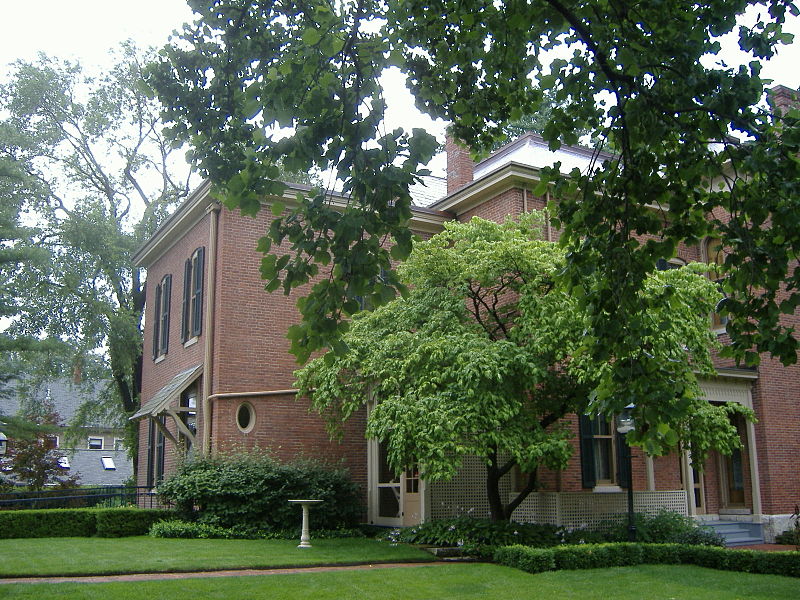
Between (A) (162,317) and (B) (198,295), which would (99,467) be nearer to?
(A) (162,317)

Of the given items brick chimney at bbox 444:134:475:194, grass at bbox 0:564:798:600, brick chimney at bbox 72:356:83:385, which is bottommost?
grass at bbox 0:564:798:600

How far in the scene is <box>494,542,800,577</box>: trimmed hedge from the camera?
485 inches

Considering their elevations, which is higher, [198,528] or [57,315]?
[57,315]

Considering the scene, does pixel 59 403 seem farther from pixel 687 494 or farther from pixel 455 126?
pixel 455 126

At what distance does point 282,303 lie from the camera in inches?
741

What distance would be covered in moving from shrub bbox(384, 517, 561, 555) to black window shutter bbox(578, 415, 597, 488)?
1.98 m

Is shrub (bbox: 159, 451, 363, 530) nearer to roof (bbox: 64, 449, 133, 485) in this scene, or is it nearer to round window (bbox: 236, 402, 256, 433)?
round window (bbox: 236, 402, 256, 433)

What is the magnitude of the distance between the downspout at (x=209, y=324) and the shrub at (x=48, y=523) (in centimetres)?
268

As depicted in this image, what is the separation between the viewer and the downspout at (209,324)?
1783cm

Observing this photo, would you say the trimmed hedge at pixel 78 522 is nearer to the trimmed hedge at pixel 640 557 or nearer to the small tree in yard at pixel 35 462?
the trimmed hedge at pixel 640 557

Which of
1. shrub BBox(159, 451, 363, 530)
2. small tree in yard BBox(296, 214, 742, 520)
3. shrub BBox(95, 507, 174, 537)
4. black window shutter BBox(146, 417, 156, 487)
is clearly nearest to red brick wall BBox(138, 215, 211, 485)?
black window shutter BBox(146, 417, 156, 487)

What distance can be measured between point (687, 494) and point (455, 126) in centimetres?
1251

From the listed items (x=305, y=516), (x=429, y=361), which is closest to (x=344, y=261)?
(x=429, y=361)

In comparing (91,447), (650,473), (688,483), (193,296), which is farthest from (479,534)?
(91,447)
